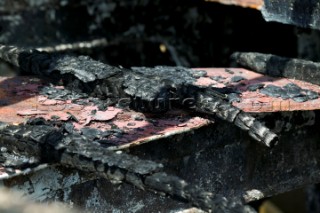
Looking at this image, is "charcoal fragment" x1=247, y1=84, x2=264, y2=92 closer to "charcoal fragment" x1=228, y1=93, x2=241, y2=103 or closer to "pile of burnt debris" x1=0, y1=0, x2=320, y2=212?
"pile of burnt debris" x1=0, y1=0, x2=320, y2=212

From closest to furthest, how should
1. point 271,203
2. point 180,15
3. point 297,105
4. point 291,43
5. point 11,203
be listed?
point 11,203
point 297,105
point 291,43
point 180,15
point 271,203

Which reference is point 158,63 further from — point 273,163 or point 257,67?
point 273,163

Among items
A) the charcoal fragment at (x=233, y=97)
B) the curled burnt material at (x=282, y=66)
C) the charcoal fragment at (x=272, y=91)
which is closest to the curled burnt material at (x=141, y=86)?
the charcoal fragment at (x=233, y=97)

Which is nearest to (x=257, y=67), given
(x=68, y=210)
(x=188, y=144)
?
(x=188, y=144)

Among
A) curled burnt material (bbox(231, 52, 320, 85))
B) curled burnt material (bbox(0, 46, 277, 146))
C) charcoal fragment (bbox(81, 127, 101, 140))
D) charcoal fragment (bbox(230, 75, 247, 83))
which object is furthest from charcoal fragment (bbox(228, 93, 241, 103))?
charcoal fragment (bbox(81, 127, 101, 140))

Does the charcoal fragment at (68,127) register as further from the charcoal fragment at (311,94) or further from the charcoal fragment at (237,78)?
the charcoal fragment at (311,94)

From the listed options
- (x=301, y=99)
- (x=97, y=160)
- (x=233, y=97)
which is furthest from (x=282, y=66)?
(x=97, y=160)
